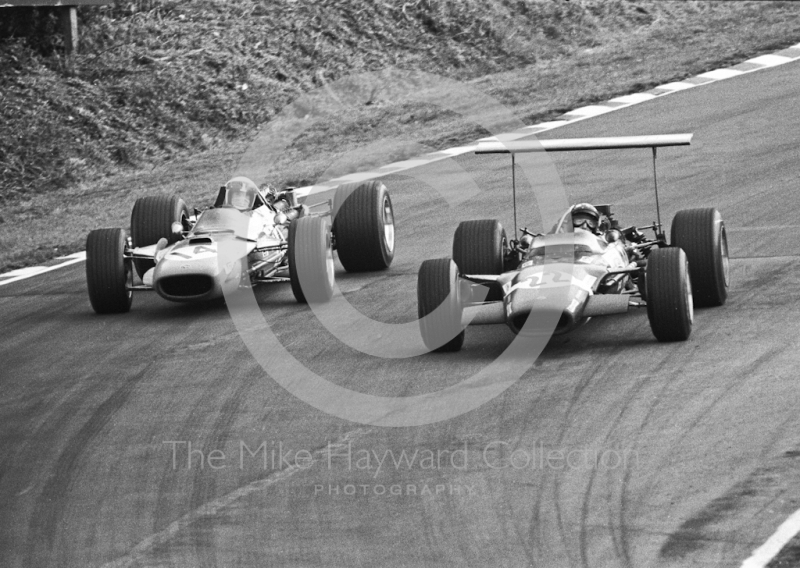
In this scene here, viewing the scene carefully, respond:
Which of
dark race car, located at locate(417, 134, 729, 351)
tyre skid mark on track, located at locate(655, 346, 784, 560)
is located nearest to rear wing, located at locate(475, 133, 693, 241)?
dark race car, located at locate(417, 134, 729, 351)

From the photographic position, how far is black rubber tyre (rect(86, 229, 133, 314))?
13.2m

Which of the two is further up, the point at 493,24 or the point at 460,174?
the point at 493,24

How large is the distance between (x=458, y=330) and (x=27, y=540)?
13.5 ft

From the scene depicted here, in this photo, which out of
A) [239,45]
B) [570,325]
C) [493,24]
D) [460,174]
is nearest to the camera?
[570,325]

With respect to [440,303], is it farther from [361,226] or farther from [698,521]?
[698,521]

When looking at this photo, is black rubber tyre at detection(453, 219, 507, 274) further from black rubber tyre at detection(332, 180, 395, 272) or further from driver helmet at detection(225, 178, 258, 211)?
driver helmet at detection(225, 178, 258, 211)

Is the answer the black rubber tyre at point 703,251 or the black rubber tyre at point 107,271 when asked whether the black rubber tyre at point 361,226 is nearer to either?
the black rubber tyre at point 107,271

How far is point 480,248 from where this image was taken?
12.4 metres

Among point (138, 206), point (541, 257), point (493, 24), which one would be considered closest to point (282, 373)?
point (541, 257)

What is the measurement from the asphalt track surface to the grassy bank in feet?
20.4

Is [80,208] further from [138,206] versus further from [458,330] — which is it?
[458,330]

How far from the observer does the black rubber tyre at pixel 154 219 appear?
14.5 m

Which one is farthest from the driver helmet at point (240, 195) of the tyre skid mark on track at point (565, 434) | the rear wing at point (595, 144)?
the tyre skid mark on track at point (565, 434)

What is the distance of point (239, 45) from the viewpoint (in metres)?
25.7
